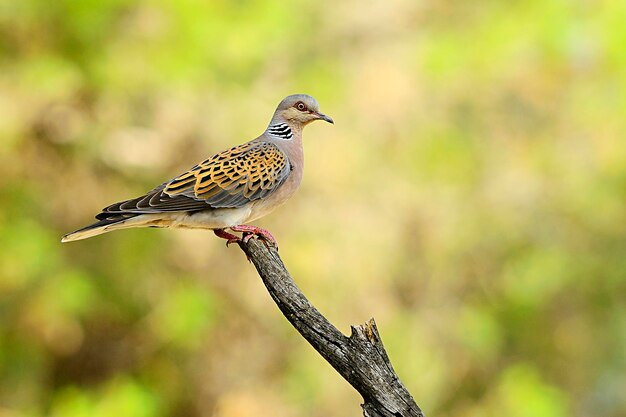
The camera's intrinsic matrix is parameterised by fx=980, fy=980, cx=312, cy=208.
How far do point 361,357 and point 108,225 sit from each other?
1045 mm

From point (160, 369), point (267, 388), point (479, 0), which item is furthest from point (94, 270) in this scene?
point (479, 0)

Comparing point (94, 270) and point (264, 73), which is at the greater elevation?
point (264, 73)

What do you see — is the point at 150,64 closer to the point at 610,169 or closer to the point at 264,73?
the point at 264,73

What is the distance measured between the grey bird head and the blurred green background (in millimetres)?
4341

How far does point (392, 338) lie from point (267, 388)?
129 centimetres

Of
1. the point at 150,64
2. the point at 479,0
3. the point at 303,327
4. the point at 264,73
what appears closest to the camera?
the point at 303,327

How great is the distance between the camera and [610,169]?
33.3ft

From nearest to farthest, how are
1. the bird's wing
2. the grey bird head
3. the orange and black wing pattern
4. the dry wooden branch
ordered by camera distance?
1. the dry wooden branch
2. the bird's wing
3. the orange and black wing pattern
4. the grey bird head

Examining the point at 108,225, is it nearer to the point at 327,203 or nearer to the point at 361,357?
the point at 361,357

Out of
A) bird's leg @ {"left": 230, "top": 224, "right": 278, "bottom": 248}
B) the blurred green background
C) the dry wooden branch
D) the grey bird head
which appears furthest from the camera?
the blurred green background

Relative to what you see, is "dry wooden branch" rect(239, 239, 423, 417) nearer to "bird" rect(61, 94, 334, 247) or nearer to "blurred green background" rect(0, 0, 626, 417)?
"bird" rect(61, 94, 334, 247)

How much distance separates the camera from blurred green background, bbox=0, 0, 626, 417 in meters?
9.05

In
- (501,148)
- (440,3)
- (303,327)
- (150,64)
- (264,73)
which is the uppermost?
(440,3)

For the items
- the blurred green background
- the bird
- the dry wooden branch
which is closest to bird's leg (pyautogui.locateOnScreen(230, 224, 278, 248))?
the bird
